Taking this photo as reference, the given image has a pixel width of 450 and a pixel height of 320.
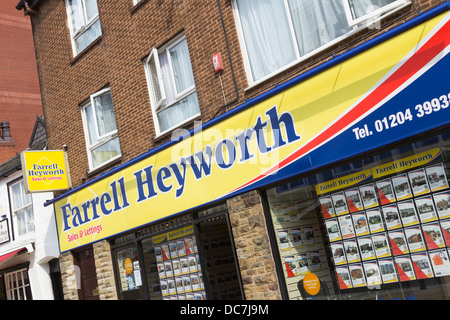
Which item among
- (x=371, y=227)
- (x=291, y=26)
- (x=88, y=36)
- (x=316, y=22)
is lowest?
(x=371, y=227)

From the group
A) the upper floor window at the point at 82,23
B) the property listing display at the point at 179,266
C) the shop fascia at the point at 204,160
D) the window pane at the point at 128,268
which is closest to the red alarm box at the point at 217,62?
the shop fascia at the point at 204,160

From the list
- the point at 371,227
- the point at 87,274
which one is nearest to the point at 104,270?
the point at 87,274

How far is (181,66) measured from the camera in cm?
1028

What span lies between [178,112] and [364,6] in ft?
14.8

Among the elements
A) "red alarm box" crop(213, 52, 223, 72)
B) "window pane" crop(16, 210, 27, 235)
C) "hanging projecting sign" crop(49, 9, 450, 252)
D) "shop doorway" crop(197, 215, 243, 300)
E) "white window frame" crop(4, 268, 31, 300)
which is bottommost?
"shop doorway" crop(197, 215, 243, 300)

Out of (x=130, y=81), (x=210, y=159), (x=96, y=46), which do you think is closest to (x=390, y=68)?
(x=210, y=159)

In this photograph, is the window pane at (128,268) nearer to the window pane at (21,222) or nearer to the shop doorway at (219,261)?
the shop doorway at (219,261)

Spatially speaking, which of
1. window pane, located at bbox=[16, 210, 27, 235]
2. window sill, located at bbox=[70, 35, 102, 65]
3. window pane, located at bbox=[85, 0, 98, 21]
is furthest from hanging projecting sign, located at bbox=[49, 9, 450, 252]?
window pane, located at bbox=[16, 210, 27, 235]

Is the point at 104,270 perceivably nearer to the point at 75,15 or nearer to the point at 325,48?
the point at 75,15

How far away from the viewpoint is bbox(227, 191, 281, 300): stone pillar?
819 cm

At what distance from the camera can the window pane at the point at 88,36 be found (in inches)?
492

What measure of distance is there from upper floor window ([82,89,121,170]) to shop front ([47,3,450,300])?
5.85ft

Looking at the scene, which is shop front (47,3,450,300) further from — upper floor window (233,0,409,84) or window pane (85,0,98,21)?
window pane (85,0,98,21)

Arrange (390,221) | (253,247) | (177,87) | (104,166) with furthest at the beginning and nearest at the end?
(104,166) → (177,87) → (253,247) → (390,221)
